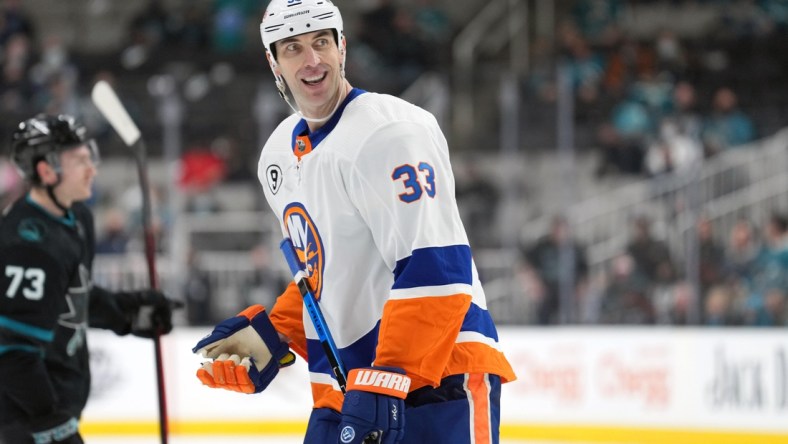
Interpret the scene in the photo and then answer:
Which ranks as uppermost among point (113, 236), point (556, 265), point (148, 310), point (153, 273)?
point (113, 236)

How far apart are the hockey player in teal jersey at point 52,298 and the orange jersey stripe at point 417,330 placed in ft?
4.40

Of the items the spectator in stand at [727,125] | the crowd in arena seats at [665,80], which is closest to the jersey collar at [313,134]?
the crowd in arena seats at [665,80]

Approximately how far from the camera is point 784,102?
9.27 metres

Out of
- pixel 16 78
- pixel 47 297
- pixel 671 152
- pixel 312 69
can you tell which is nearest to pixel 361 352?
pixel 312 69

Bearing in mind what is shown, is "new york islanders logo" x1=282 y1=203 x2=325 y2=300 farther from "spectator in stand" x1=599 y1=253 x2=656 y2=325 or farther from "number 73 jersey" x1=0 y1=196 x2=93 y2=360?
"spectator in stand" x1=599 y1=253 x2=656 y2=325

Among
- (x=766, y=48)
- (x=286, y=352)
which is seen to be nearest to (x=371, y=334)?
(x=286, y=352)

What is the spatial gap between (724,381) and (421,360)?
4479mm

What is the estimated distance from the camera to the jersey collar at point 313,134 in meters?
2.36

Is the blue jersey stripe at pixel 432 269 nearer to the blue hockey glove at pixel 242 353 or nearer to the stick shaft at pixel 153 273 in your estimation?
the blue hockey glove at pixel 242 353

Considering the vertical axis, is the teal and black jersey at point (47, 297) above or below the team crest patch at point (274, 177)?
below

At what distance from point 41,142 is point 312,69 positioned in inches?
53.4

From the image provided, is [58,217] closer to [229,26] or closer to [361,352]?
[361,352]

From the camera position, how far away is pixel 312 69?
7.78ft

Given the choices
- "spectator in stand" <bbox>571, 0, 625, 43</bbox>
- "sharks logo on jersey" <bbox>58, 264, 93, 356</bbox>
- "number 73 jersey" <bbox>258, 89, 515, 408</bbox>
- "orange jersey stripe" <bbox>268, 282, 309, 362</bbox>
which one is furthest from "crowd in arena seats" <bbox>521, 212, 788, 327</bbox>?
"number 73 jersey" <bbox>258, 89, 515, 408</bbox>
